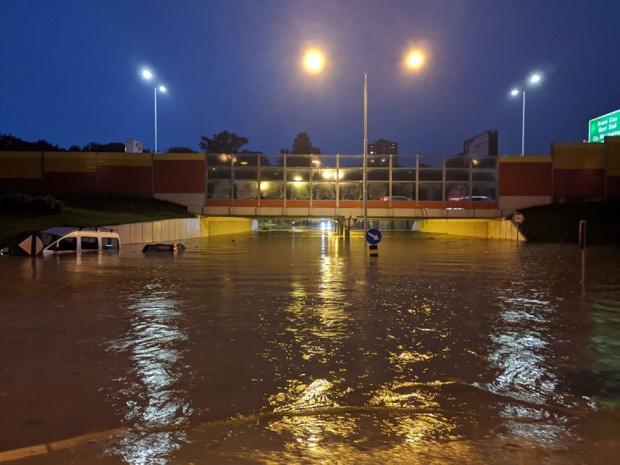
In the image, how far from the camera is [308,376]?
6.79 m

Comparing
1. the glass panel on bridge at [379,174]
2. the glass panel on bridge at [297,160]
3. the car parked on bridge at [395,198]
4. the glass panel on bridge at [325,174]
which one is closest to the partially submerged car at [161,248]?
the glass panel on bridge at [297,160]

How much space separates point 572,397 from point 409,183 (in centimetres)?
4473

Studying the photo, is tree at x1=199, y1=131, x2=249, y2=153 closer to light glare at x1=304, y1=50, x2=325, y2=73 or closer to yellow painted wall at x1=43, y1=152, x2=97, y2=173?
yellow painted wall at x1=43, y1=152, x2=97, y2=173

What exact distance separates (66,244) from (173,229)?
1546 centimetres

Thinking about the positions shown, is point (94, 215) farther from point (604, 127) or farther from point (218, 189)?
point (604, 127)

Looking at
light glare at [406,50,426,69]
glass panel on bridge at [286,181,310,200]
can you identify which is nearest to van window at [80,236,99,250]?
light glare at [406,50,426,69]

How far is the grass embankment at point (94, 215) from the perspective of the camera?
2988 centimetres

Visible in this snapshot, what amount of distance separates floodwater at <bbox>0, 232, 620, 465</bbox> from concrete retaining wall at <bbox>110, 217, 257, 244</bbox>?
19788 mm

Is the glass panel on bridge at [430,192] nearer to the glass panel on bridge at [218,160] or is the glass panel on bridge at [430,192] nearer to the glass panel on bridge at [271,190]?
the glass panel on bridge at [271,190]

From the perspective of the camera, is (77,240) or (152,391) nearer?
(152,391)

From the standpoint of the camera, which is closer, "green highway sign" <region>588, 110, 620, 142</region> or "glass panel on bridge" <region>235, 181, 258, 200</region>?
"glass panel on bridge" <region>235, 181, 258, 200</region>

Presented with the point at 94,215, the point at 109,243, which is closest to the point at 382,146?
the point at 94,215

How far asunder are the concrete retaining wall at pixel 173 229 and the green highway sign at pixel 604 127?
120 feet

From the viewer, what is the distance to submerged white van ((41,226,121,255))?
25.4m
